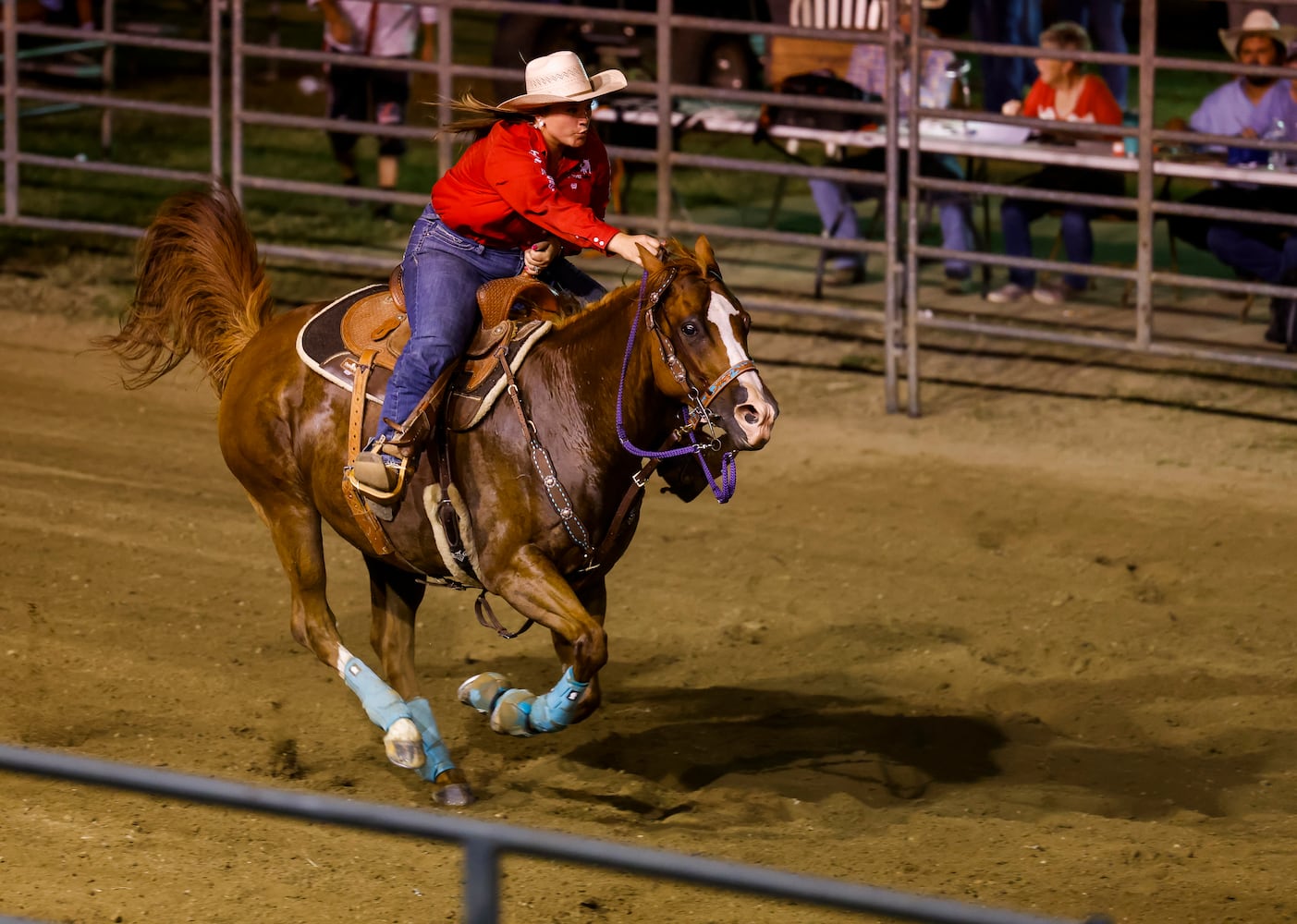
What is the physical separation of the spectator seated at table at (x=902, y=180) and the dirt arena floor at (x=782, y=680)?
176cm

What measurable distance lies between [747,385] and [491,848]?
8.26 ft

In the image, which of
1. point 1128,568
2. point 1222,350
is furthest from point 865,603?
point 1222,350

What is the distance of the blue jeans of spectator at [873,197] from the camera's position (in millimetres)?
11750

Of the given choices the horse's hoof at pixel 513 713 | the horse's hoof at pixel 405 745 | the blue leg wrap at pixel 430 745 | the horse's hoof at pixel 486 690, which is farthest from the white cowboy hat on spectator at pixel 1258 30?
the horse's hoof at pixel 405 745

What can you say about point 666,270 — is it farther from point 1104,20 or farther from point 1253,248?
point 1104,20

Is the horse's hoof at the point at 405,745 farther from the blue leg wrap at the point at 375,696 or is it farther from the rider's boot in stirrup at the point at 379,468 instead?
the rider's boot in stirrup at the point at 379,468

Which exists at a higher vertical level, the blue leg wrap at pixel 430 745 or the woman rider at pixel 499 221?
the woman rider at pixel 499 221

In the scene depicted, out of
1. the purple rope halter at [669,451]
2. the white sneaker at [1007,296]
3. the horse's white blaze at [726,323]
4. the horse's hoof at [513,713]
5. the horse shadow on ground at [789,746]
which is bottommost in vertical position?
the horse shadow on ground at [789,746]

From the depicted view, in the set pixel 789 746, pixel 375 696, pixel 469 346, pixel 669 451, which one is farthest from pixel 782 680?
pixel 469 346

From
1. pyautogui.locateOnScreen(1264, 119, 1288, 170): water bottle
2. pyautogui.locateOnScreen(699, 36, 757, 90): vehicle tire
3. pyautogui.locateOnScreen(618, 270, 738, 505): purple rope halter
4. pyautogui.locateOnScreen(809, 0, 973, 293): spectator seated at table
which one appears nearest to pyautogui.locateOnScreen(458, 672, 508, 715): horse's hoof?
pyautogui.locateOnScreen(618, 270, 738, 505): purple rope halter

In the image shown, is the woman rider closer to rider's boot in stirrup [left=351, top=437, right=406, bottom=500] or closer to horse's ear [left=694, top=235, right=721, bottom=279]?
rider's boot in stirrup [left=351, top=437, right=406, bottom=500]

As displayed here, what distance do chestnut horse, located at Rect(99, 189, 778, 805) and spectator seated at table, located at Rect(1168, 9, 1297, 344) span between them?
6.20 metres

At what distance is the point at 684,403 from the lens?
542 centimetres

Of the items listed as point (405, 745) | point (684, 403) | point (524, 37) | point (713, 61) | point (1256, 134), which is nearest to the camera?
point (684, 403)
